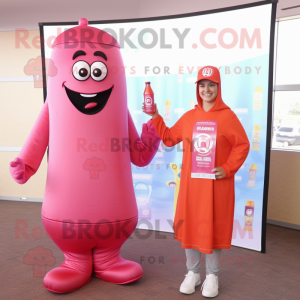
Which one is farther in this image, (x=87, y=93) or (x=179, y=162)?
(x=179, y=162)

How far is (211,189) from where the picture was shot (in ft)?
6.39

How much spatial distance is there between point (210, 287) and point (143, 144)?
0.97 m

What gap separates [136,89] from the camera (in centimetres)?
322

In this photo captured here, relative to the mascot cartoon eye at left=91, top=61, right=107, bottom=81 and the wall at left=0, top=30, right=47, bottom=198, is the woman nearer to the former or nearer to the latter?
the mascot cartoon eye at left=91, top=61, right=107, bottom=81

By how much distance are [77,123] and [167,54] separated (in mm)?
1458

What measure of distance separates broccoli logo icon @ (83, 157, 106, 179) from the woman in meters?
0.50

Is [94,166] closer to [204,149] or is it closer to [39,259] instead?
[204,149]

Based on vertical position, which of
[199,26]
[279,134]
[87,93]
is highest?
[199,26]

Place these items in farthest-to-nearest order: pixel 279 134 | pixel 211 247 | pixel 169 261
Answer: pixel 279 134
pixel 169 261
pixel 211 247

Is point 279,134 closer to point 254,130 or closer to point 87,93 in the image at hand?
point 254,130

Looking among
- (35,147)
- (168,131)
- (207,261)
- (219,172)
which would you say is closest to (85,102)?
(35,147)

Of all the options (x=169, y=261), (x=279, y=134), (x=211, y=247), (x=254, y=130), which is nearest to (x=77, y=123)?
(x=211, y=247)

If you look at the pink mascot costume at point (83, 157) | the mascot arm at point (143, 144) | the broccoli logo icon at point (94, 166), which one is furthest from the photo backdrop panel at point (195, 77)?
the broccoli logo icon at point (94, 166)

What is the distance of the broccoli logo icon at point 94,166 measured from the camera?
2.02 m
